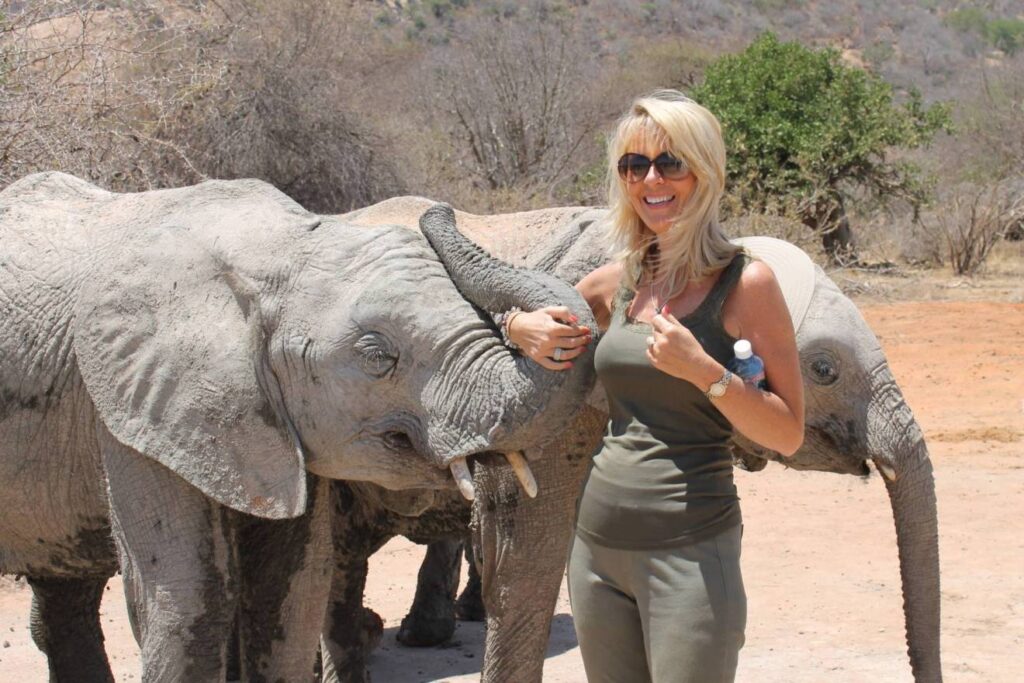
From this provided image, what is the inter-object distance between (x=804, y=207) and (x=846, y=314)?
15.2 m

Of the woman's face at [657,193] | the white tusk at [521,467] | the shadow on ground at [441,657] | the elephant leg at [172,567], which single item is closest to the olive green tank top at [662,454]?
the woman's face at [657,193]

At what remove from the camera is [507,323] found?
11.0ft

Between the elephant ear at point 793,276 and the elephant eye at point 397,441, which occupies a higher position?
the elephant ear at point 793,276

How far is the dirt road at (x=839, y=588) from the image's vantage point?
6215 millimetres

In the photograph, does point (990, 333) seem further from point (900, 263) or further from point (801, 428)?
point (801, 428)

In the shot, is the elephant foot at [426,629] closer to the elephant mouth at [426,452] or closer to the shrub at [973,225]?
the elephant mouth at [426,452]

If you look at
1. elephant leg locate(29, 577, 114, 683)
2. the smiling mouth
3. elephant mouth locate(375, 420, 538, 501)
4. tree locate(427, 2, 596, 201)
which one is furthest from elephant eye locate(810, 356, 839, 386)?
tree locate(427, 2, 596, 201)

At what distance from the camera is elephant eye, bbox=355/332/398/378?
138 inches

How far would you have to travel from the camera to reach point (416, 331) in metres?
3.48

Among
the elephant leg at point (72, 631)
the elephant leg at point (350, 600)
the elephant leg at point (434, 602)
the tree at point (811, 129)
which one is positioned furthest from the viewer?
the tree at point (811, 129)

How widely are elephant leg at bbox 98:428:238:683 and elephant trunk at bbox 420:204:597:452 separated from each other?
27.5 inches

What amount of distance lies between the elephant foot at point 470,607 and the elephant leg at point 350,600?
5.06ft

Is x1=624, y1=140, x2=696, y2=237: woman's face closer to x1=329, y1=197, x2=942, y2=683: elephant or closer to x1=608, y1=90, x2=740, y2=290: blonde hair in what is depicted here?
x1=608, y1=90, x2=740, y2=290: blonde hair

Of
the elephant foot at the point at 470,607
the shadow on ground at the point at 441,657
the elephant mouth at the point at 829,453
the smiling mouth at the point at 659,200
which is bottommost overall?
the elephant foot at the point at 470,607
